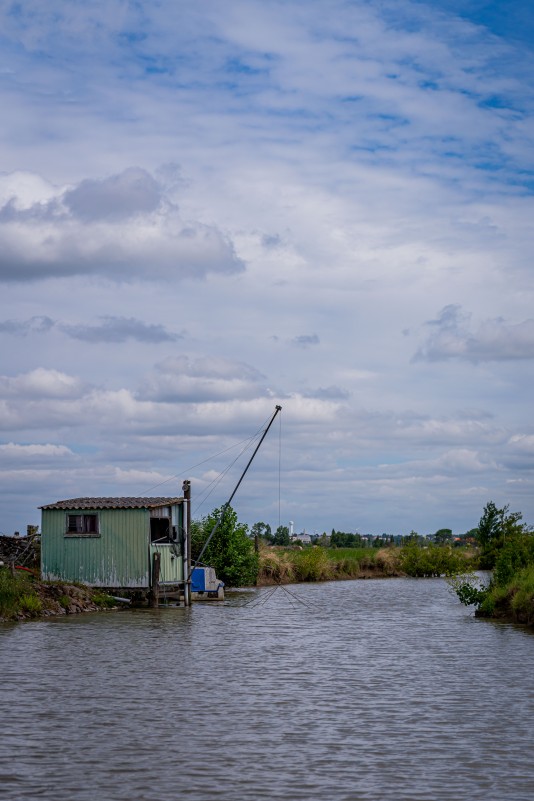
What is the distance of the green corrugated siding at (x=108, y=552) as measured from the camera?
42.1m

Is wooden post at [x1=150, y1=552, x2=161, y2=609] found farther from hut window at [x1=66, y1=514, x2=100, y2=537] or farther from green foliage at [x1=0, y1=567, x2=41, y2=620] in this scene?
green foliage at [x1=0, y1=567, x2=41, y2=620]

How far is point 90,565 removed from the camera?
139 feet

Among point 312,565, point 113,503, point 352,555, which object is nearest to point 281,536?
point 352,555

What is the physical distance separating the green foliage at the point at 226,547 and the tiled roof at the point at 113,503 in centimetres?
1175

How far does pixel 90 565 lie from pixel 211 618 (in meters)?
6.32

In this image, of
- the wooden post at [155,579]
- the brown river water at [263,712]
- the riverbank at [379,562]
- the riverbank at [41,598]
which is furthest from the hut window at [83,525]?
the riverbank at [379,562]

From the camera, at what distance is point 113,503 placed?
141 ft

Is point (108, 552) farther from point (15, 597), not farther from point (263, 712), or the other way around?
point (263, 712)

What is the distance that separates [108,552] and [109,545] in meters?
0.30

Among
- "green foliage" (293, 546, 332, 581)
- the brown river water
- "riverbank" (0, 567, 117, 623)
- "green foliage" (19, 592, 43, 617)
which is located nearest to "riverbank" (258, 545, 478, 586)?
"green foliage" (293, 546, 332, 581)

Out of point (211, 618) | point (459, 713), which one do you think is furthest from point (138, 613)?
Answer: point (459, 713)

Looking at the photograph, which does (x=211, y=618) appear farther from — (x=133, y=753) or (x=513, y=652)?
(x=133, y=753)

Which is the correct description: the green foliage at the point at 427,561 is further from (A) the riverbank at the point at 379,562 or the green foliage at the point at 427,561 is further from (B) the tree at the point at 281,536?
(B) the tree at the point at 281,536

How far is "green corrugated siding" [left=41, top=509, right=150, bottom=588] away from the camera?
1658 inches
